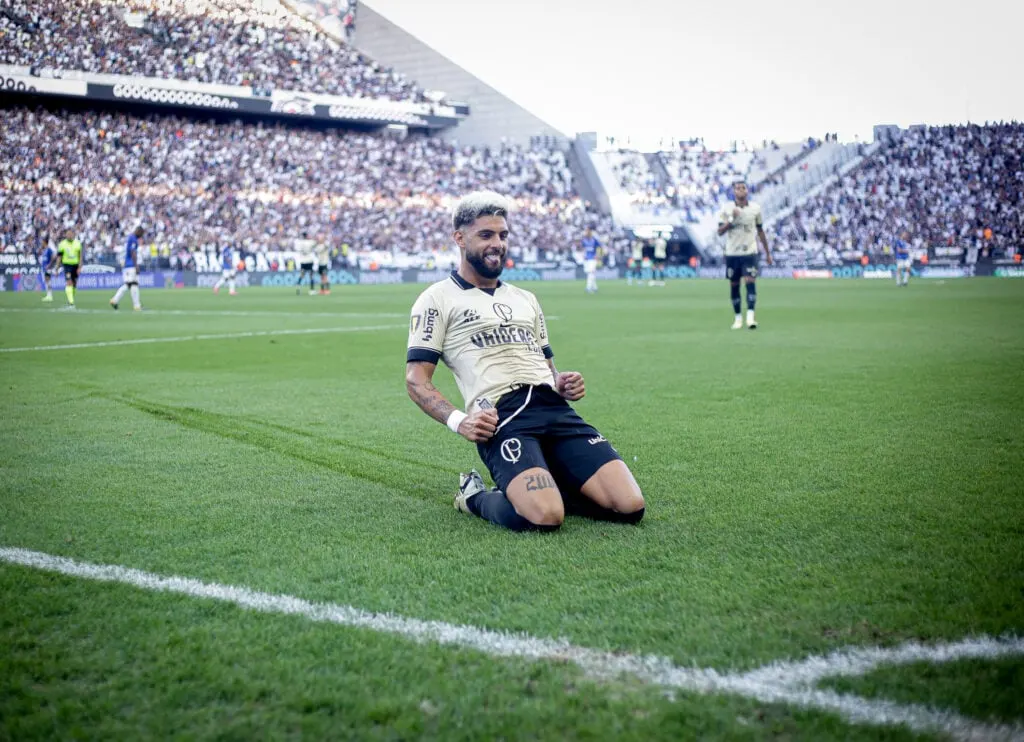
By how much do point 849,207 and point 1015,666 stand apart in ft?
197

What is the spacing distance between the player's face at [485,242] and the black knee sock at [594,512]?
1.18 meters

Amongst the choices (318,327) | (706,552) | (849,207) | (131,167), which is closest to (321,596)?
(706,552)

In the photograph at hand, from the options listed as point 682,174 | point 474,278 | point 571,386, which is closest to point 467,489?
point 571,386

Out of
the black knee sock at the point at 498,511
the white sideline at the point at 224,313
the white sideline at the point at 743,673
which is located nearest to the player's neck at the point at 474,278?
the black knee sock at the point at 498,511

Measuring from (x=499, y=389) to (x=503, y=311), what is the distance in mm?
420

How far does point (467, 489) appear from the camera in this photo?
452 cm

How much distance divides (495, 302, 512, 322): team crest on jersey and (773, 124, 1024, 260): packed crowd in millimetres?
50868

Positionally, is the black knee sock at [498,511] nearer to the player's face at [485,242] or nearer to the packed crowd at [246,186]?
the player's face at [485,242]

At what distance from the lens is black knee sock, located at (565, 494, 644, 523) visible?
426 centimetres

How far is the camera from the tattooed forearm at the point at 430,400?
14.9ft

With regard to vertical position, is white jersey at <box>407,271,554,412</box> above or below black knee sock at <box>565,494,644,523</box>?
above

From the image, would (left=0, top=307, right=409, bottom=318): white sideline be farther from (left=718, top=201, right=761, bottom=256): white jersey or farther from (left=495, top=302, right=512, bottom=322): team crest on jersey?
(left=495, top=302, right=512, bottom=322): team crest on jersey

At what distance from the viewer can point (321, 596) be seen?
3254 mm

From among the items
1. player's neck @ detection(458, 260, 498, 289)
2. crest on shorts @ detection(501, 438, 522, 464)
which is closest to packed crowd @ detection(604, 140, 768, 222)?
player's neck @ detection(458, 260, 498, 289)
